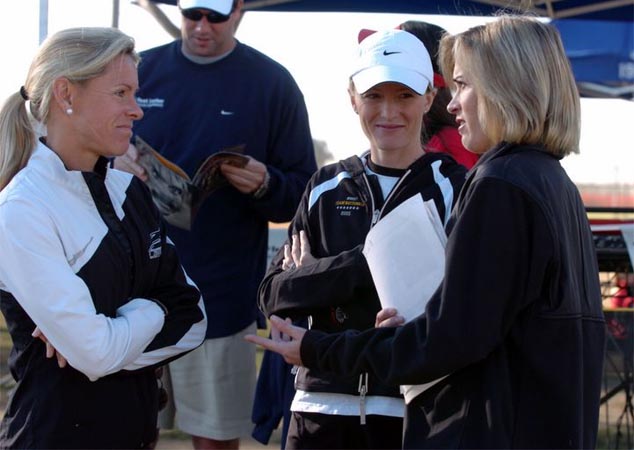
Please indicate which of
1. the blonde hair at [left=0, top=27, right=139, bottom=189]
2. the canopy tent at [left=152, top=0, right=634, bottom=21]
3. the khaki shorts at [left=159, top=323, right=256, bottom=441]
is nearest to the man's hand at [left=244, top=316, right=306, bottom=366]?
the blonde hair at [left=0, top=27, right=139, bottom=189]

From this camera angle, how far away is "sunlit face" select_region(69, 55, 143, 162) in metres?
2.66

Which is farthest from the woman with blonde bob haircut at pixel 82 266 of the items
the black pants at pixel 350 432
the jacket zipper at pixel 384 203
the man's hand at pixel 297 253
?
the jacket zipper at pixel 384 203

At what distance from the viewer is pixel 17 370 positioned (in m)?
2.54

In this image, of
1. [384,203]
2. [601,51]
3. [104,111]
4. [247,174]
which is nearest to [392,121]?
[384,203]

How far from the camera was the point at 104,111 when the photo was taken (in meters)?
2.69

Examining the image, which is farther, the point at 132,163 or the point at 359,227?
the point at 132,163

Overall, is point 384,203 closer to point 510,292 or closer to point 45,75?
point 510,292

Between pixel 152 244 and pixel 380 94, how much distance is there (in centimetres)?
80

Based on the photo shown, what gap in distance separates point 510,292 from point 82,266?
1096mm

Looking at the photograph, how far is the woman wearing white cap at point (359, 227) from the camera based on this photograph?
2697mm

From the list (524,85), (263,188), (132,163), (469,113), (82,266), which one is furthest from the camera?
(263,188)

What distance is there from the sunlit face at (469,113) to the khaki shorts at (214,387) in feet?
6.44

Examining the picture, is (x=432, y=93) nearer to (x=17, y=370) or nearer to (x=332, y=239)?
(x=332, y=239)

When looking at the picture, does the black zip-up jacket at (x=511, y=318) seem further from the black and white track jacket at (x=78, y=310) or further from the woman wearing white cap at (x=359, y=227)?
the black and white track jacket at (x=78, y=310)
